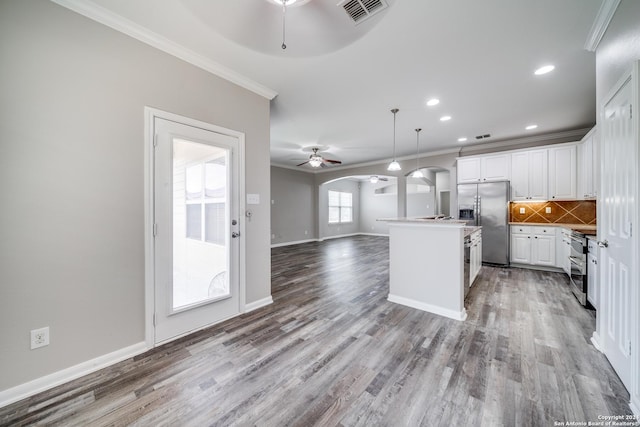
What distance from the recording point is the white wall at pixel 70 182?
158 cm

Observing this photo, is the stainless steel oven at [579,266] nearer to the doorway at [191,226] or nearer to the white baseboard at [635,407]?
the white baseboard at [635,407]

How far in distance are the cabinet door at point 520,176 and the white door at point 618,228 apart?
135 inches

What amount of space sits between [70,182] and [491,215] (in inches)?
259

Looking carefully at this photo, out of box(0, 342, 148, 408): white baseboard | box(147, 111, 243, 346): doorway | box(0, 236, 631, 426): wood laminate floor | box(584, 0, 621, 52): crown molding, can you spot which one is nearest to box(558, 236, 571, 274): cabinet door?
box(0, 236, 631, 426): wood laminate floor

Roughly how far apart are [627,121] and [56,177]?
4.10 metres

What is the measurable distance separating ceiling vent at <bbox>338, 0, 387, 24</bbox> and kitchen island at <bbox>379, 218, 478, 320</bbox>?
Answer: 209cm

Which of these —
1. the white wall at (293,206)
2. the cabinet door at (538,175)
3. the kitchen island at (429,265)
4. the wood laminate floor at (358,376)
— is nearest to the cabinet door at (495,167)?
the cabinet door at (538,175)

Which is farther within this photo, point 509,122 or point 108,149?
point 509,122

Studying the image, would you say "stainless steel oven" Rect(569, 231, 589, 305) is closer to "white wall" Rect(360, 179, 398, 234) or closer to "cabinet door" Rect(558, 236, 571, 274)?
"cabinet door" Rect(558, 236, 571, 274)

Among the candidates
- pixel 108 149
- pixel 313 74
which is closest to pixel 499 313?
pixel 313 74

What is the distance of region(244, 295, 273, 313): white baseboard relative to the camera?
290 centimetres

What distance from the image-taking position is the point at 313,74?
9.08 feet

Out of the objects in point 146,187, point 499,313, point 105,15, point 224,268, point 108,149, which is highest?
point 105,15

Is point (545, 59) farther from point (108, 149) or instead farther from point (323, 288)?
point (108, 149)
